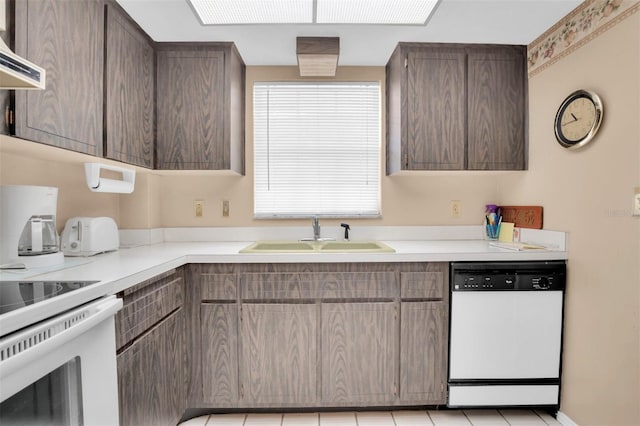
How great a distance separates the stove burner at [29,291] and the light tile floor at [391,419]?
48.2 inches

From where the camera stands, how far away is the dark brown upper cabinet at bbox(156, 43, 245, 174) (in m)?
2.24

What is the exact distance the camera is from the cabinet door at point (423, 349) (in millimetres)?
2012

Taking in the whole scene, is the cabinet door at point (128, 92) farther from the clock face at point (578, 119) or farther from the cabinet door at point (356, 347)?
the clock face at point (578, 119)

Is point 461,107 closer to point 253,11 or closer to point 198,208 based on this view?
point 253,11

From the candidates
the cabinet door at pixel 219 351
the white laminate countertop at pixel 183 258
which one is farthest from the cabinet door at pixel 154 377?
the white laminate countertop at pixel 183 258

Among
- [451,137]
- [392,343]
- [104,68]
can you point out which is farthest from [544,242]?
[104,68]

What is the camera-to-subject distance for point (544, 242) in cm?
214

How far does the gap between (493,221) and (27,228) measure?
266 cm

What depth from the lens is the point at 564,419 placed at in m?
1.96

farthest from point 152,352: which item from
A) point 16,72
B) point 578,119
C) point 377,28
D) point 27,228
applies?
point 578,119

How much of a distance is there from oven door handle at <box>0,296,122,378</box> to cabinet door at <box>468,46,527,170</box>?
215 cm

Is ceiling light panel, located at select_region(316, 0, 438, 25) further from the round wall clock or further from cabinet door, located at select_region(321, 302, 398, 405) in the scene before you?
cabinet door, located at select_region(321, 302, 398, 405)

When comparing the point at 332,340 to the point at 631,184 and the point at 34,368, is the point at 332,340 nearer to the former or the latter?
the point at 34,368

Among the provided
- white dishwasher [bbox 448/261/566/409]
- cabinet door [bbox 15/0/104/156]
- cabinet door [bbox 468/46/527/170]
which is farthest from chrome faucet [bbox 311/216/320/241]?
cabinet door [bbox 15/0/104/156]
